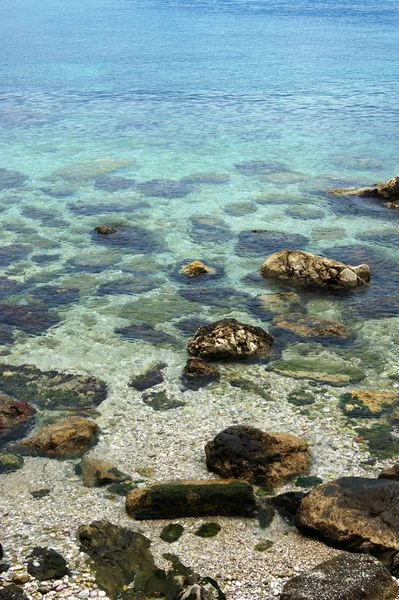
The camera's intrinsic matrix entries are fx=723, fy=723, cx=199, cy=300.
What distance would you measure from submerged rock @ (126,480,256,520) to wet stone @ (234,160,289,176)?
18025 millimetres

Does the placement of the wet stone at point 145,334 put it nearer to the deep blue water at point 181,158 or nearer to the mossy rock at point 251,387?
the deep blue water at point 181,158

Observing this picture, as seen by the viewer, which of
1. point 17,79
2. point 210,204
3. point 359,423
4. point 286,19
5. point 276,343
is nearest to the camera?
point 359,423

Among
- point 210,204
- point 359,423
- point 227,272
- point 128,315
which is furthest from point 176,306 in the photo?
point 210,204

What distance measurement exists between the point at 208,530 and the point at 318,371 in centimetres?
484

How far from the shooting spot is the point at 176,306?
52.1 ft

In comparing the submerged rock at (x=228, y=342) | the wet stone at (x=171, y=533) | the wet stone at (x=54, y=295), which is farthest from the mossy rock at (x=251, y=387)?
the wet stone at (x=54, y=295)

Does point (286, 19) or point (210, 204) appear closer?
point (210, 204)

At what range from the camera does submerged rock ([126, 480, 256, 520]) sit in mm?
9156

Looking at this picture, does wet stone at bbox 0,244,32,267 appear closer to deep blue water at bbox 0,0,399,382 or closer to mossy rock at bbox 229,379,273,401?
deep blue water at bbox 0,0,399,382

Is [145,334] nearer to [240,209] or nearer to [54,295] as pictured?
[54,295]

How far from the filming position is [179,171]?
26.5 metres

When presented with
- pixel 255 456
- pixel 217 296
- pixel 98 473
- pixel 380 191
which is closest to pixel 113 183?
pixel 380 191

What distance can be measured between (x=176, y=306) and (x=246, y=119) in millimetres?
20441

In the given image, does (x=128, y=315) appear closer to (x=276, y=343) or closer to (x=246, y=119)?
(x=276, y=343)
